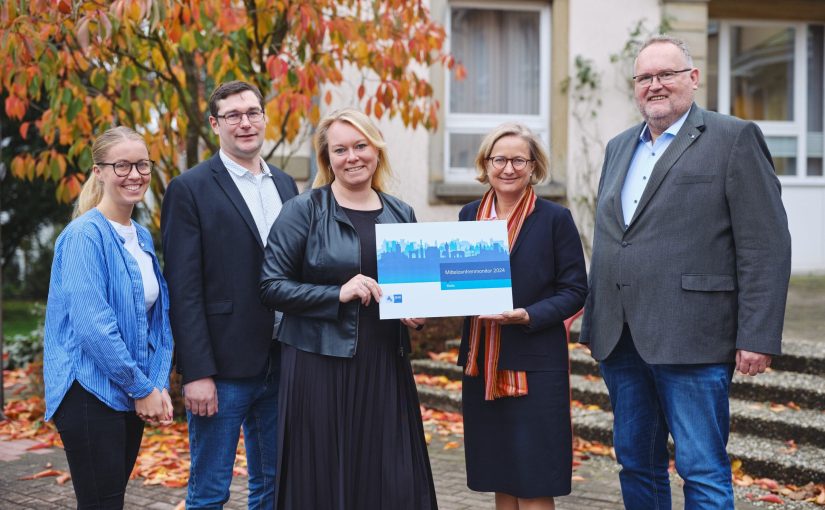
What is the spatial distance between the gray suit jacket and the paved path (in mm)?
1822

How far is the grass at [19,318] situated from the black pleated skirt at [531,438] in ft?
32.8

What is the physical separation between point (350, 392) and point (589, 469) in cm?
292

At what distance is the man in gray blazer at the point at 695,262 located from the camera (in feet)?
10.8

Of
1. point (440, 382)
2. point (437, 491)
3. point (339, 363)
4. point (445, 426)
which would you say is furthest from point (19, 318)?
point (339, 363)

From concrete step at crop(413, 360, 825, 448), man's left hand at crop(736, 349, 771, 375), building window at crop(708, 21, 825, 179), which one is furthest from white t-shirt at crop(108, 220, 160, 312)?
building window at crop(708, 21, 825, 179)

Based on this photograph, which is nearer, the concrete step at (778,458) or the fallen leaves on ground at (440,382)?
the concrete step at (778,458)

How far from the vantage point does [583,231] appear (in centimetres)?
1010

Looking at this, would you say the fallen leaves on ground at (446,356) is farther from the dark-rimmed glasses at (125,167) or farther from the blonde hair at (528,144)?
the dark-rimmed glasses at (125,167)

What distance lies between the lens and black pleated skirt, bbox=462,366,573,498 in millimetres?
3543

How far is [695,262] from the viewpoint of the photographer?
3.38 m

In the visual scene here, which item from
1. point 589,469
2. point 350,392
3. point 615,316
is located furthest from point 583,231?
point 350,392

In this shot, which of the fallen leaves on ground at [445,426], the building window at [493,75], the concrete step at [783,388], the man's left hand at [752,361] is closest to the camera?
the man's left hand at [752,361]

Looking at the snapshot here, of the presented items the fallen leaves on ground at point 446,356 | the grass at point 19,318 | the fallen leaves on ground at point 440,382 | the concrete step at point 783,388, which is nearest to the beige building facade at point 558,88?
the fallen leaves on ground at point 446,356

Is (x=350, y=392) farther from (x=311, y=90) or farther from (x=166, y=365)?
(x=311, y=90)
